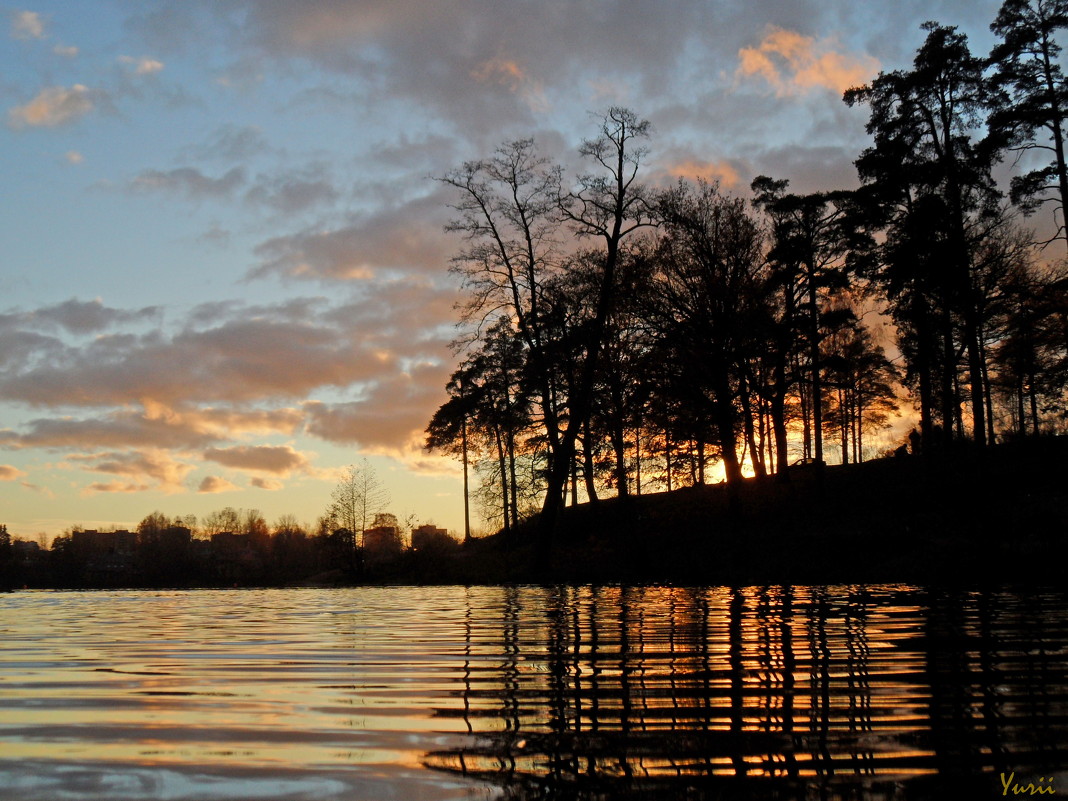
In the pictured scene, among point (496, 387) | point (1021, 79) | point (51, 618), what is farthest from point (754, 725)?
point (496, 387)

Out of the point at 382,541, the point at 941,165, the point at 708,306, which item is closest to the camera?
the point at 941,165

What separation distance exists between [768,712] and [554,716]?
988mm

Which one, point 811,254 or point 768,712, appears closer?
point 768,712

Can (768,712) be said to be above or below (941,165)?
below

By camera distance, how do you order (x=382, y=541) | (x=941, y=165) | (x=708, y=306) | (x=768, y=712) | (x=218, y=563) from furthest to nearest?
(x=218, y=563) → (x=382, y=541) → (x=708, y=306) → (x=941, y=165) → (x=768, y=712)

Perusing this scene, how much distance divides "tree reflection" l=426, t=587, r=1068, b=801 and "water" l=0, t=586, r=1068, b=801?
2cm

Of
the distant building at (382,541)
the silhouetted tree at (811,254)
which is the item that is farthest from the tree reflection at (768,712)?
the distant building at (382,541)

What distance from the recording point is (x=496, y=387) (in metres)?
44.5

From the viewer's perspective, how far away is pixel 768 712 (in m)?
3.81

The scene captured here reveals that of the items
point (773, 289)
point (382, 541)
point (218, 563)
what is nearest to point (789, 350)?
point (773, 289)

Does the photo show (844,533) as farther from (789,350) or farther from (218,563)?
(218,563)

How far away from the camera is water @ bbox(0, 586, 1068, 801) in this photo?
8.91 ft

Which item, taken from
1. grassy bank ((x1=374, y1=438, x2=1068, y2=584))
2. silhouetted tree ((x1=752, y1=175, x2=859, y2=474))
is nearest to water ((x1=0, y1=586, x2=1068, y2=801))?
grassy bank ((x1=374, y1=438, x2=1068, y2=584))

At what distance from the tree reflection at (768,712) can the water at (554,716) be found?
0.05ft
